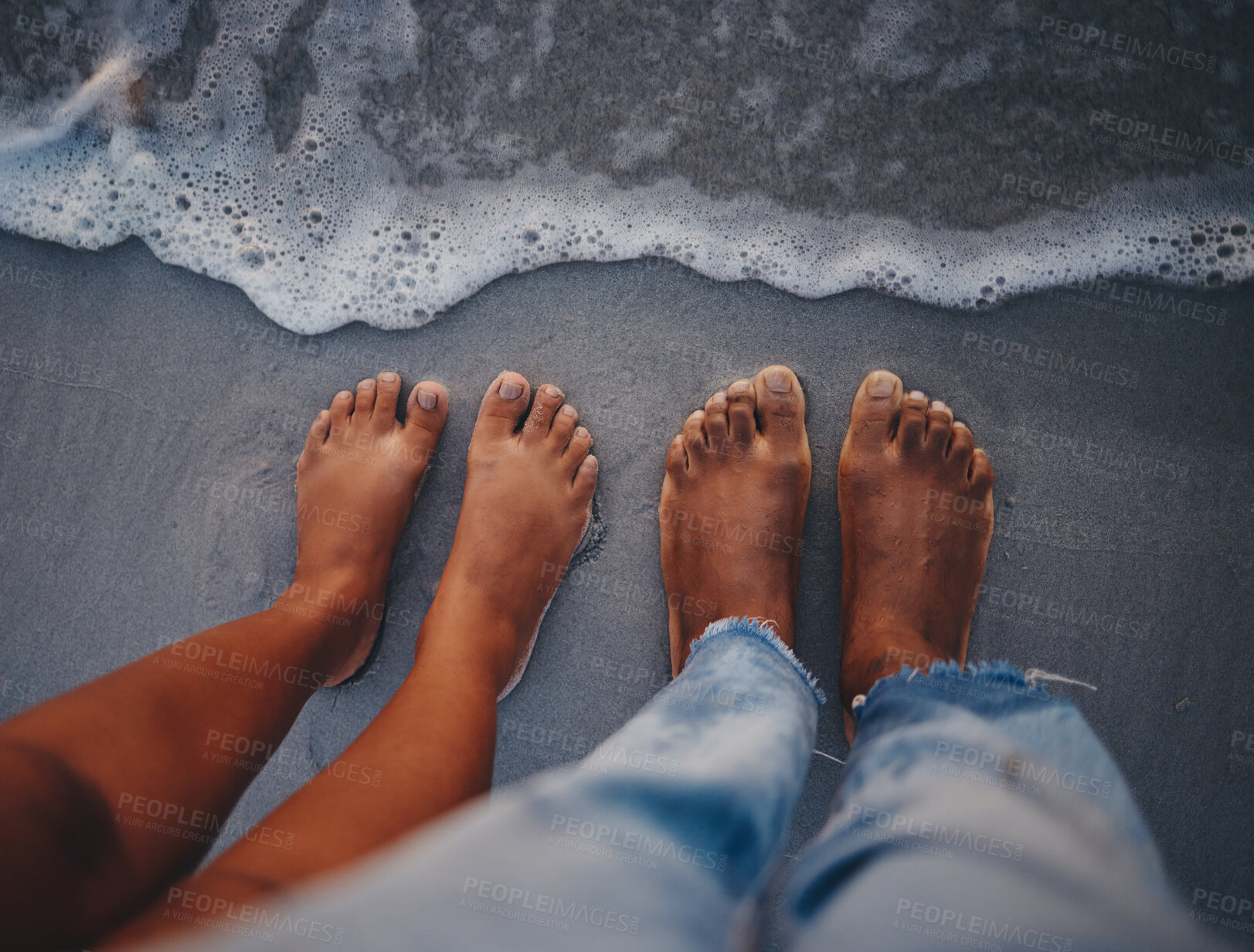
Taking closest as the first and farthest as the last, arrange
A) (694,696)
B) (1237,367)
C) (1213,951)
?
1. (1213,951)
2. (694,696)
3. (1237,367)

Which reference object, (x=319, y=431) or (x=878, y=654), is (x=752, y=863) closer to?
(x=878, y=654)

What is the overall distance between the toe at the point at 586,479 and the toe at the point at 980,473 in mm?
640

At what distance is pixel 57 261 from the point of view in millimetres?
1156

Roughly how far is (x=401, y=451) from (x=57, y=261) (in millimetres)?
696

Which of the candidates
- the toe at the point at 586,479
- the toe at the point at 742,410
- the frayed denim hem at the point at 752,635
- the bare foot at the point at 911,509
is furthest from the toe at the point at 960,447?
the toe at the point at 586,479

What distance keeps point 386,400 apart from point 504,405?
0.21 m

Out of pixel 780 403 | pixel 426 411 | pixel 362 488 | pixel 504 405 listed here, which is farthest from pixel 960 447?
pixel 362 488

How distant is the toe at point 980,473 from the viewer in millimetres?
1105

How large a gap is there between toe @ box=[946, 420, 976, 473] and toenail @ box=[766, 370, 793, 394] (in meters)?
0.29

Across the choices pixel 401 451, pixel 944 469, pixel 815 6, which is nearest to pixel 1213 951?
pixel 944 469

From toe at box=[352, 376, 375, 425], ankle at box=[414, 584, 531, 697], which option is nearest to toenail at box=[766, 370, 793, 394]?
ankle at box=[414, 584, 531, 697]

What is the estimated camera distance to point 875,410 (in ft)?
3.63

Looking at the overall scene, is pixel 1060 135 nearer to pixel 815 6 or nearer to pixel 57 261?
pixel 815 6

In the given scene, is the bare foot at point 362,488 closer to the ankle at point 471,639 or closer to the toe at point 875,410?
the ankle at point 471,639
